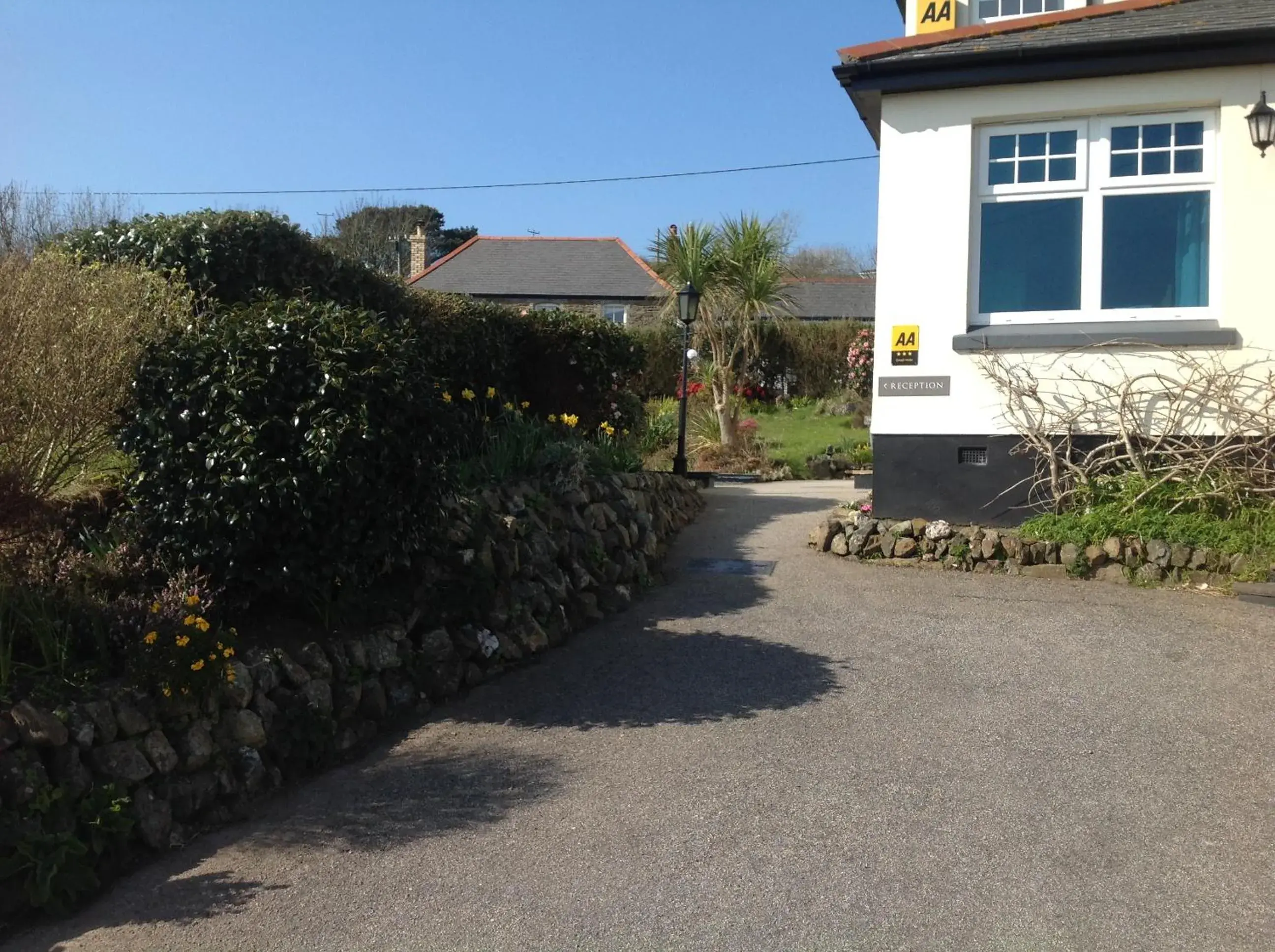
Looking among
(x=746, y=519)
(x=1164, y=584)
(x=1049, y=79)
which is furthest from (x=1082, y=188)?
(x=746, y=519)

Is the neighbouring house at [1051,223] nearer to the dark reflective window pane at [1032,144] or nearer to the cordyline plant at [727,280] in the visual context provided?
the dark reflective window pane at [1032,144]

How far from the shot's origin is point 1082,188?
1012cm

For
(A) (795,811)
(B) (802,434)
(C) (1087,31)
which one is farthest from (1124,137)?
(B) (802,434)

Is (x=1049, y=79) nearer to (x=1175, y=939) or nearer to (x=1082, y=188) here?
(x=1082, y=188)

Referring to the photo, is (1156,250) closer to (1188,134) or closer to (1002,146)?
(1188,134)

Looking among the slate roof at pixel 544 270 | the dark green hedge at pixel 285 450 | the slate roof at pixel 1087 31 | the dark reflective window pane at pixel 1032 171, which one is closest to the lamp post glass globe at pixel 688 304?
the slate roof at pixel 1087 31

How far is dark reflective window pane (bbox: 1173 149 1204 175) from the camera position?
9883 mm

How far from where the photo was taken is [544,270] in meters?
37.7

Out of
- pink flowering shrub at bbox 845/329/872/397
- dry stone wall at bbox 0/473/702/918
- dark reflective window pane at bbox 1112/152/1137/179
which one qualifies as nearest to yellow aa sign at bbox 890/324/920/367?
dark reflective window pane at bbox 1112/152/1137/179

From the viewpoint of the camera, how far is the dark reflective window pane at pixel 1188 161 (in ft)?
32.4

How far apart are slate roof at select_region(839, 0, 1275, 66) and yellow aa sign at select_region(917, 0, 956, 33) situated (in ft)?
9.25

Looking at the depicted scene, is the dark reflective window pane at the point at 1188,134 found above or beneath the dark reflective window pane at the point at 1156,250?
above

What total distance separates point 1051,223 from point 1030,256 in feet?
1.10

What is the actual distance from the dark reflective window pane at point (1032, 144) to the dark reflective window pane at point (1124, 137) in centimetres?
58
